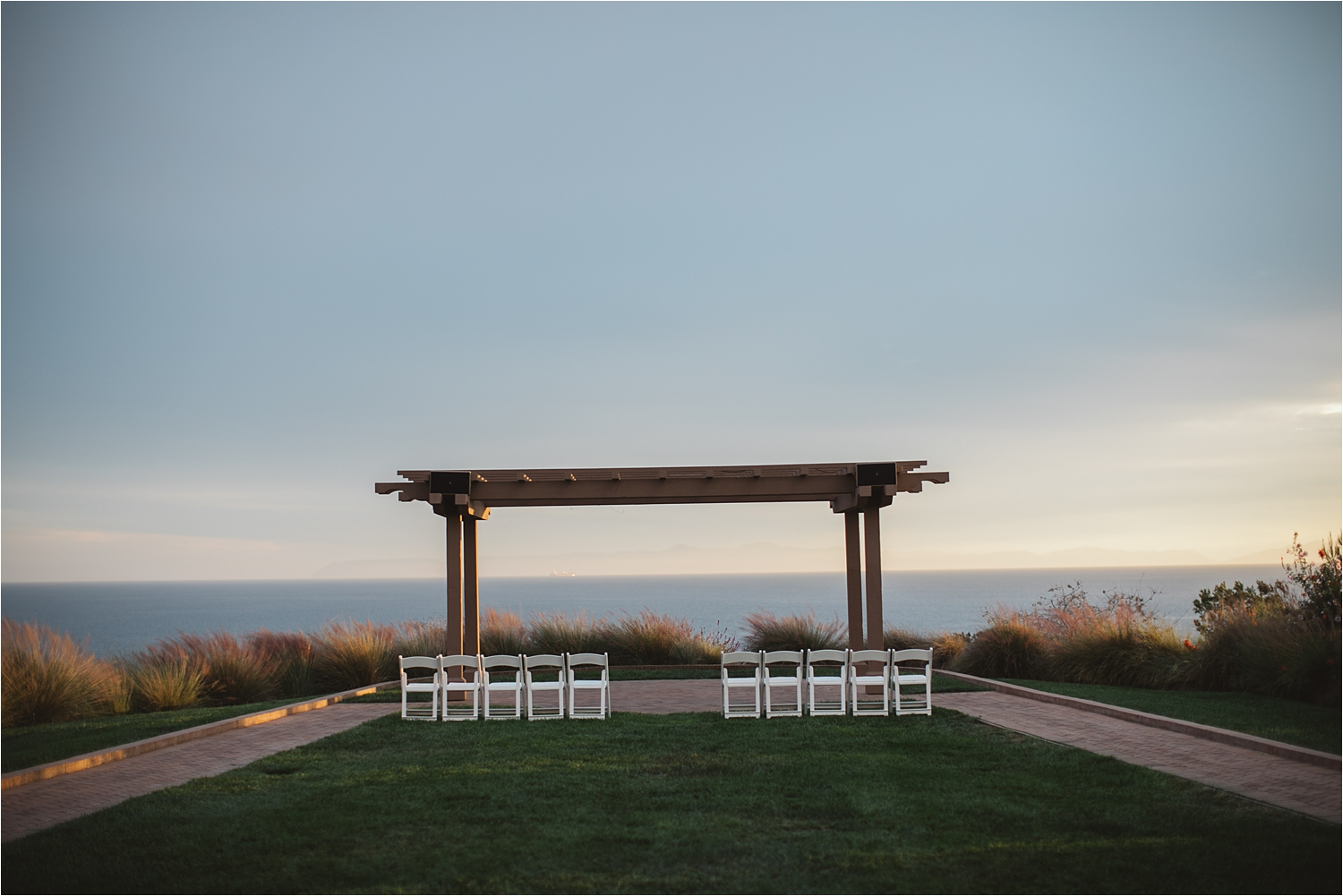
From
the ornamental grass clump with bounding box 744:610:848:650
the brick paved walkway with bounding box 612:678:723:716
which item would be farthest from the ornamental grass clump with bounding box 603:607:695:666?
the brick paved walkway with bounding box 612:678:723:716

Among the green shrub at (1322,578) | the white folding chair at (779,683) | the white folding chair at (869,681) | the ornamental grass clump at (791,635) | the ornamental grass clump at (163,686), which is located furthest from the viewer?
the ornamental grass clump at (791,635)

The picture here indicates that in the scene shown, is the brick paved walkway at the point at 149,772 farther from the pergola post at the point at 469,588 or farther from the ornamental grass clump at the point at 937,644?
the ornamental grass clump at the point at 937,644

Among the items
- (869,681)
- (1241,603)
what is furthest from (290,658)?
(1241,603)

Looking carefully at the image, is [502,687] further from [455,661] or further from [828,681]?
[828,681]

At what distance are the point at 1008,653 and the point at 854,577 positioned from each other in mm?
3553

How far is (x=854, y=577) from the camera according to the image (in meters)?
12.8

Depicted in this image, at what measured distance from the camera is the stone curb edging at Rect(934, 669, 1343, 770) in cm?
693

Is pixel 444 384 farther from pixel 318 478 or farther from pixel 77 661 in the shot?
pixel 77 661

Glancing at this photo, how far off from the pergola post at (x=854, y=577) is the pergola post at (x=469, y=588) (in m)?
5.37

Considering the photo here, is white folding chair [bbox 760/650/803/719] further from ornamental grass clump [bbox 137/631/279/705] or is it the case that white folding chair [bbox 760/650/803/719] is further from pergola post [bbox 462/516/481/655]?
ornamental grass clump [bbox 137/631/279/705]

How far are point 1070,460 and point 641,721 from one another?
833 inches

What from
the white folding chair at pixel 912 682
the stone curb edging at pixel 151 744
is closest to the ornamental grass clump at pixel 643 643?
the stone curb edging at pixel 151 744

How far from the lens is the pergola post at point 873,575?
12.0 metres

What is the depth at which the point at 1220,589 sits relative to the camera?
15.6m
